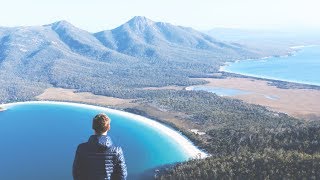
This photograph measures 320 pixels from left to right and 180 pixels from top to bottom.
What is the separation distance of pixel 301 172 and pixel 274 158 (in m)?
7.03

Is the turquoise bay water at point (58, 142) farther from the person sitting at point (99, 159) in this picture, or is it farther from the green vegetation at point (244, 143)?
the person sitting at point (99, 159)

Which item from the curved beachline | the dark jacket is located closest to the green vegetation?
the curved beachline

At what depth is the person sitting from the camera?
10.1m

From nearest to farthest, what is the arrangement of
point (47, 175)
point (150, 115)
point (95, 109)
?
point (47, 175), point (150, 115), point (95, 109)

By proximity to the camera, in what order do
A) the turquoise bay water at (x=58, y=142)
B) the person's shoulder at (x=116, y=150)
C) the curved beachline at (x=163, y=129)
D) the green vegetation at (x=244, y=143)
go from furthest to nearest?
1. the curved beachline at (x=163, y=129)
2. the turquoise bay water at (x=58, y=142)
3. the green vegetation at (x=244, y=143)
4. the person's shoulder at (x=116, y=150)

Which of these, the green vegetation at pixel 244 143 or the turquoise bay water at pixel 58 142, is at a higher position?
the green vegetation at pixel 244 143

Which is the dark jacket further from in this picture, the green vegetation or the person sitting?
the green vegetation

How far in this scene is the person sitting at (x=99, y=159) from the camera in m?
10.1

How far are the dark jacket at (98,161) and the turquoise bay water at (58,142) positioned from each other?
80.6 metres

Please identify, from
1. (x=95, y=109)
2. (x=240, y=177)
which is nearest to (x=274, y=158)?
(x=240, y=177)

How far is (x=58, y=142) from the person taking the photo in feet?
422

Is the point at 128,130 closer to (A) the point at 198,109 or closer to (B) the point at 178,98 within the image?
(A) the point at 198,109

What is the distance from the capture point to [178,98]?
625 feet

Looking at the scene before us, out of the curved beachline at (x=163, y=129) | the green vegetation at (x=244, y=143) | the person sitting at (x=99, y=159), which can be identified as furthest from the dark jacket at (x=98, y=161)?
the curved beachline at (x=163, y=129)
